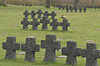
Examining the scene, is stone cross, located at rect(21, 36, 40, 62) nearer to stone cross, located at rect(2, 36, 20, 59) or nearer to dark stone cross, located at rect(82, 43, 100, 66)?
stone cross, located at rect(2, 36, 20, 59)

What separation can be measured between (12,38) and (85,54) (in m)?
1.91

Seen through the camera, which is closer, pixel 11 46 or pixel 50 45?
pixel 50 45

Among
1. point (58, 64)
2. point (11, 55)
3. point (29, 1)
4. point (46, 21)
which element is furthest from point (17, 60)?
point (29, 1)

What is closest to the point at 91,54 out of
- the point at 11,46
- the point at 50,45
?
the point at 50,45

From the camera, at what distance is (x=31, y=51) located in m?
8.76

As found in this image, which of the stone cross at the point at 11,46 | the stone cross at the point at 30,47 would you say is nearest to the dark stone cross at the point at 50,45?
the stone cross at the point at 30,47

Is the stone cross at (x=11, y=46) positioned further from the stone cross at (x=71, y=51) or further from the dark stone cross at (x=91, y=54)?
the dark stone cross at (x=91, y=54)

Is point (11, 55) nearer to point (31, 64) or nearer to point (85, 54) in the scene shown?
point (31, 64)

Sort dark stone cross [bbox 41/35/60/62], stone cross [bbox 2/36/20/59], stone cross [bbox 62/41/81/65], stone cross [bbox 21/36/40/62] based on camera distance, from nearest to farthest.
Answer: stone cross [bbox 62/41/81/65]
dark stone cross [bbox 41/35/60/62]
stone cross [bbox 21/36/40/62]
stone cross [bbox 2/36/20/59]

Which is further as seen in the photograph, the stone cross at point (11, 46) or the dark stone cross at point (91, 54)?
the stone cross at point (11, 46)

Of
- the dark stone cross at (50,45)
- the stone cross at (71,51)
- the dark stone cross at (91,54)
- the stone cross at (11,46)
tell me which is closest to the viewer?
the dark stone cross at (91,54)

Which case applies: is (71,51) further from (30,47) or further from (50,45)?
(30,47)

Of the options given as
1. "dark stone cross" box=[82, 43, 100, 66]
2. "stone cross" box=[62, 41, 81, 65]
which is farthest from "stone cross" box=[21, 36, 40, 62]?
"dark stone cross" box=[82, 43, 100, 66]

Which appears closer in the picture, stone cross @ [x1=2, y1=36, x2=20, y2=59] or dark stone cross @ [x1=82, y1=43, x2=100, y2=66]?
dark stone cross @ [x1=82, y1=43, x2=100, y2=66]
